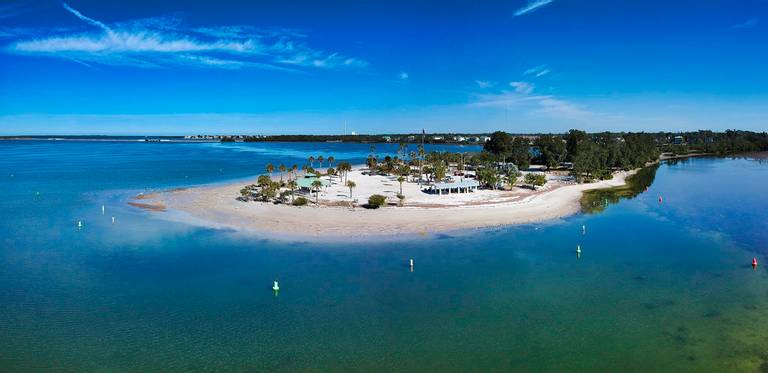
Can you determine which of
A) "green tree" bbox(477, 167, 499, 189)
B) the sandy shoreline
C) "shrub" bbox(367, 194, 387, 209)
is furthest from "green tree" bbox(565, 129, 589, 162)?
"shrub" bbox(367, 194, 387, 209)

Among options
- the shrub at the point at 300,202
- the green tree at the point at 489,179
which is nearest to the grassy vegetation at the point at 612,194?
the green tree at the point at 489,179

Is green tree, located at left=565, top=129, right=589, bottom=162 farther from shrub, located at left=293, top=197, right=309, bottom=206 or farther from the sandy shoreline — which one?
shrub, located at left=293, top=197, right=309, bottom=206

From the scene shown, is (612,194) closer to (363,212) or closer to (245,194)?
(363,212)

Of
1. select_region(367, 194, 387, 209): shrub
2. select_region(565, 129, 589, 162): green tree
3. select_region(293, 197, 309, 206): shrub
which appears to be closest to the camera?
select_region(367, 194, 387, 209): shrub

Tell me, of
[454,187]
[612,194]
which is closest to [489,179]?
[454,187]

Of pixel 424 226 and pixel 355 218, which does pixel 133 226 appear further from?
pixel 424 226

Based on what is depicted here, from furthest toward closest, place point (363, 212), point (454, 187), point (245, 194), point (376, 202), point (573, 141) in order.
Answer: point (573, 141), point (454, 187), point (245, 194), point (376, 202), point (363, 212)
